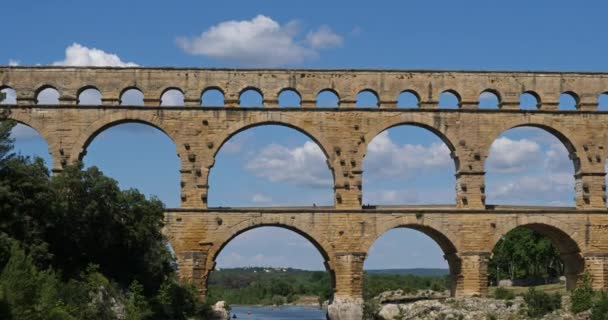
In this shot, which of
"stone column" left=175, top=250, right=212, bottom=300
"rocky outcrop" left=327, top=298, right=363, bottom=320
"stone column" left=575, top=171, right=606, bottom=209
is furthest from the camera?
"stone column" left=575, top=171, right=606, bottom=209

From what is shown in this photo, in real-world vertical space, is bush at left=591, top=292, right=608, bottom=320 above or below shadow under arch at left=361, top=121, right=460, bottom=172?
below

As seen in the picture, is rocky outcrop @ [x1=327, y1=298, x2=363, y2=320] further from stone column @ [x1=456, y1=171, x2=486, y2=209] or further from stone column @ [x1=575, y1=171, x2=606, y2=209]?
stone column @ [x1=575, y1=171, x2=606, y2=209]

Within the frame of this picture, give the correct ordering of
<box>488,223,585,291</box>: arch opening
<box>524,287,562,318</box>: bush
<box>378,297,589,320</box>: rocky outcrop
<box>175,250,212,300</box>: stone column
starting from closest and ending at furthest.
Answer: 1. <box>524,287,562,318</box>: bush
2. <box>378,297,589,320</box>: rocky outcrop
3. <box>175,250,212,300</box>: stone column
4. <box>488,223,585,291</box>: arch opening

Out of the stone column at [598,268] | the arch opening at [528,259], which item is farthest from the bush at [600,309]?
the arch opening at [528,259]

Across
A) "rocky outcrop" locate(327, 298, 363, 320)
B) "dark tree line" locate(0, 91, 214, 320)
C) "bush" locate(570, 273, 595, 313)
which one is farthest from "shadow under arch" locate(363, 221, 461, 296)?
"dark tree line" locate(0, 91, 214, 320)

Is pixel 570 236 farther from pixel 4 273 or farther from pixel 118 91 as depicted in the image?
pixel 4 273

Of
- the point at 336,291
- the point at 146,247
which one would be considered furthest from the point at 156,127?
the point at 336,291

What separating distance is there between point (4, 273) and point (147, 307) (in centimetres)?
920

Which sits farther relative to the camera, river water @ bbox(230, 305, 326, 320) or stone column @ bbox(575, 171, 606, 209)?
river water @ bbox(230, 305, 326, 320)

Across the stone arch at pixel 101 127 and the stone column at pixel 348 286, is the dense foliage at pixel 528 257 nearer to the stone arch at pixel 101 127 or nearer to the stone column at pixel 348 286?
the stone column at pixel 348 286

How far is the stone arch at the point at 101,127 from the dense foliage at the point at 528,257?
34.9 m

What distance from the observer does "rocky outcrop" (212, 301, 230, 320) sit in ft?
134

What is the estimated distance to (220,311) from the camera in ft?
136

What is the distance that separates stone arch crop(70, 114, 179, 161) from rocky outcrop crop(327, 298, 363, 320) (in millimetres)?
9296
